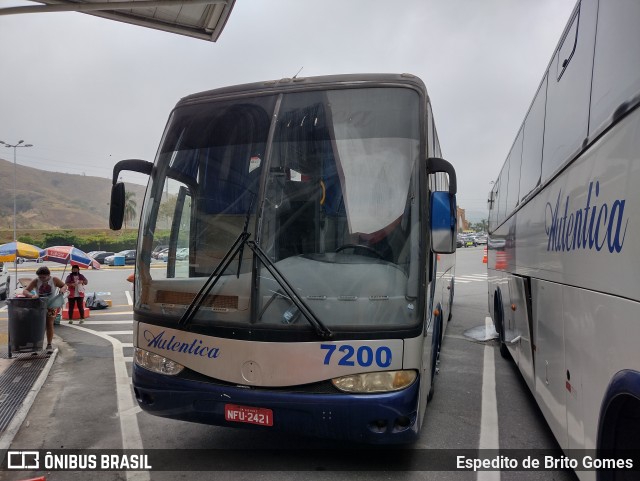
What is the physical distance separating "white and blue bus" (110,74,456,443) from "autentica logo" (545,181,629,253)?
0.80 m

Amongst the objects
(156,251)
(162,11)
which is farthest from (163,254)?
(162,11)

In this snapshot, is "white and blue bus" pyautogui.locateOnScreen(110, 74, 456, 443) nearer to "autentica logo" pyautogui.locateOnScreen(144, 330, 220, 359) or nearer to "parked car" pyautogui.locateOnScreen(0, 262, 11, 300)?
"autentica logo" pyautogui.locateOnScreen(144, 330, 220, 359)

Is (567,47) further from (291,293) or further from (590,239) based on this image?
(291,293)

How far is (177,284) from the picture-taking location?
4266 millimetres

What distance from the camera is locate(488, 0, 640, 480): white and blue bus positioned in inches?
92.7

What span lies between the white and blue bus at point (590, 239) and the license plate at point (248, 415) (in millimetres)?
2114

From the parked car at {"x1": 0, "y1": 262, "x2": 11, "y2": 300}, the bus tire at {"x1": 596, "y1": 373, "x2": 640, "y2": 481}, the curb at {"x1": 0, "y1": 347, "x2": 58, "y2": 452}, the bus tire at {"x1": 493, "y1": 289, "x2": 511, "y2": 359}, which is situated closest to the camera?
the bus tire at {"x1": 596, "y1": 373, "x2": 640, "y2": 481}

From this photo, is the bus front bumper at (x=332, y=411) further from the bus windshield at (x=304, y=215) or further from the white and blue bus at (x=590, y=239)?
the white and blue bus at (x=590, y=239)

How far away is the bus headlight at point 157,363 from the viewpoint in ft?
13.4

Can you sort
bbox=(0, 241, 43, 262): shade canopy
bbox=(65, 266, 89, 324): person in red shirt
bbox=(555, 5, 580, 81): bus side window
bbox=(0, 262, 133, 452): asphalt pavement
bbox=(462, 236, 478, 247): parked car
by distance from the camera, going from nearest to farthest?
bbox=(555, 5, 580, 81): bus side window
bbox=(0, 262, 133, 452): asphalt pavement
bbox=(65, 266, 89, 324): person in red shirt
bbox=(0, 241, 43, 262): shade canopy
bbox=(462, 236, 478, 247): parked car

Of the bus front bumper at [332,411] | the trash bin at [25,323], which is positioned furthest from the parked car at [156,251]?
the trash bin at [25,323]

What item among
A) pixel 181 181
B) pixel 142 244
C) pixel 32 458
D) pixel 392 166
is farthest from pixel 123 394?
pixel 392 166

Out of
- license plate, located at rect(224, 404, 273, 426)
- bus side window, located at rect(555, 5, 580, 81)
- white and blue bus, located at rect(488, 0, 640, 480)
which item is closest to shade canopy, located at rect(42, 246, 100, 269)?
license plate, located at rect(224, 404, 273, 426)

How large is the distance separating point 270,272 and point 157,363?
1.34 metres
